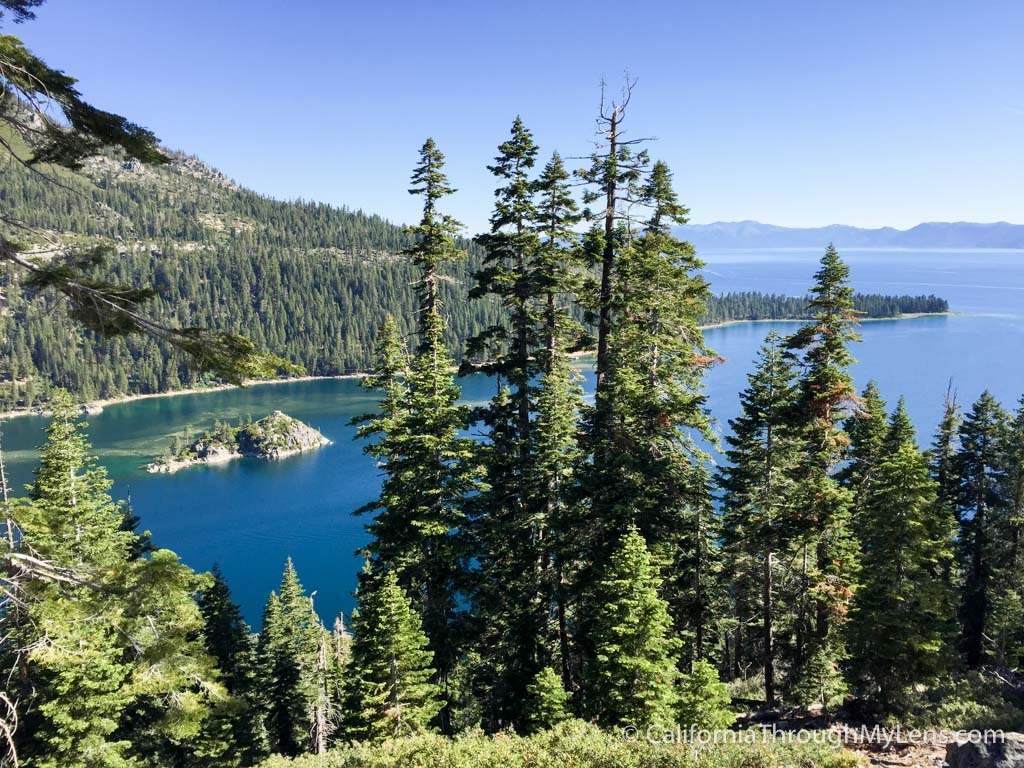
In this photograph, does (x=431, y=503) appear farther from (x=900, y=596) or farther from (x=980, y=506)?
(x=980, y=506)

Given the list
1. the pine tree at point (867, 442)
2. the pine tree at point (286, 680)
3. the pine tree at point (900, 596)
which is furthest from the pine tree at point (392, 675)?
the pine tree at point (867, 442)

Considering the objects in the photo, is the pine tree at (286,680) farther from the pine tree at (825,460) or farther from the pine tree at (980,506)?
the pine tree at (980,506)

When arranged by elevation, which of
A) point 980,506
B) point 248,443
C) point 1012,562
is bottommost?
point 248,443

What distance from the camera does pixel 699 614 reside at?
18.6m

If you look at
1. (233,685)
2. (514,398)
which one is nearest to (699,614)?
(514,398)

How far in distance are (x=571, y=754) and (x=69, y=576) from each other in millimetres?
7767

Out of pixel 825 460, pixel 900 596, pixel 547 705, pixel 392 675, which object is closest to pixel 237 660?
pixel 392 675

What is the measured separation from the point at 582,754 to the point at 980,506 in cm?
2762

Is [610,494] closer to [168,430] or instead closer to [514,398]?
[514,398]

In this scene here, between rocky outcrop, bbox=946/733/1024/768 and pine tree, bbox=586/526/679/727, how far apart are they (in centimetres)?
625

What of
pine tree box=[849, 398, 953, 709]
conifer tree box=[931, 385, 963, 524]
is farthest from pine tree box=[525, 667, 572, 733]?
conifer tree box=[931, 385, 963, 524]

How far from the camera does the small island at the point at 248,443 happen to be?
331ft

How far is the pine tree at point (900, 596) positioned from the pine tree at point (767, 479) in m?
2.19

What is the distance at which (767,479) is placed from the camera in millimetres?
17328
